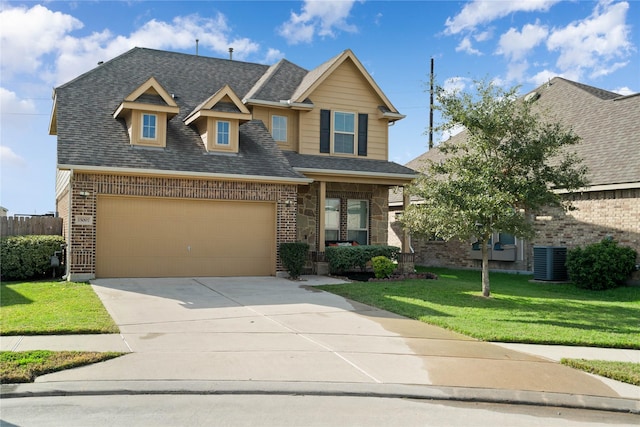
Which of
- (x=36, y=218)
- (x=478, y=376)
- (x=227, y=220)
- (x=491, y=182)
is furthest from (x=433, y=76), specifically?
(x=36, y=218)

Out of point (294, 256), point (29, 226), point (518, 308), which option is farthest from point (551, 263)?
point (29, 226)

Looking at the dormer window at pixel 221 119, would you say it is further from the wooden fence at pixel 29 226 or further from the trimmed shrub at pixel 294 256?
Result: the wooden fence at pixel 29 226

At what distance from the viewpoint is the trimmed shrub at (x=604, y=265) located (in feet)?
54.8

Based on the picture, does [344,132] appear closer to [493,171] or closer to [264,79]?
[264,79]

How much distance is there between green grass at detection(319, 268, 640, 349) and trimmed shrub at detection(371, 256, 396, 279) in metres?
0.69

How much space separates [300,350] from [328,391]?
186 centimetres

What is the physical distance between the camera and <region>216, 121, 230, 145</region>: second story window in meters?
18.0

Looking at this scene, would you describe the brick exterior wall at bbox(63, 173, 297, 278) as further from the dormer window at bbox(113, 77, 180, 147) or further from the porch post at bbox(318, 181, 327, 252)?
the dormer window at bbox(113, 77, 180, 147)

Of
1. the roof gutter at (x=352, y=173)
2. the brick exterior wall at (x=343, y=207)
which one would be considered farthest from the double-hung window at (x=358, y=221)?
the roof gutter at (x=352, y=173)

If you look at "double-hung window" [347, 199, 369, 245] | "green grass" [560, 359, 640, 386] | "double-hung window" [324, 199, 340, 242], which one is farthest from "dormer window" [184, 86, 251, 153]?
"green grass" [560, 359, 640, 386]

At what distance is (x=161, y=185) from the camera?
16.3m

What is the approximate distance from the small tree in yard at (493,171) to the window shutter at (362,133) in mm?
7136

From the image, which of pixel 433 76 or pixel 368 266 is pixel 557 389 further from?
pixel 368 266

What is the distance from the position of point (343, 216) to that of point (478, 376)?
45.3 feet
